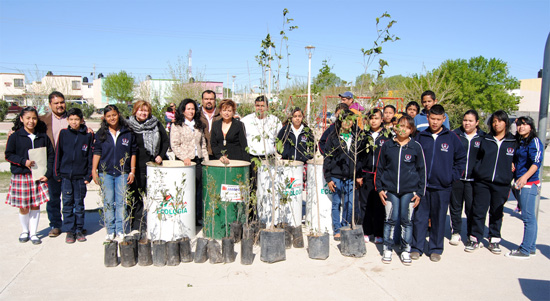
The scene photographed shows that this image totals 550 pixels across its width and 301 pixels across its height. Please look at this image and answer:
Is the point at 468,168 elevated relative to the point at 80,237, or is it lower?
elevated

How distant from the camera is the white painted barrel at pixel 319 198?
18.6 ft

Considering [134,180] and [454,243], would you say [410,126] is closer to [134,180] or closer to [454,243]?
[454,243]

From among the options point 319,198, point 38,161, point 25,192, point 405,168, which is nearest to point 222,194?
point 319,198

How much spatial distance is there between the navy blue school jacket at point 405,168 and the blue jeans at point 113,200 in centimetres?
352

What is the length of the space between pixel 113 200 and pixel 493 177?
5198mm

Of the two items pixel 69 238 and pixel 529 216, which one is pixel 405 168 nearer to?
pixel 529 216

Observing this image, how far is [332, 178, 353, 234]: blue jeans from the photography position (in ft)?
18.0

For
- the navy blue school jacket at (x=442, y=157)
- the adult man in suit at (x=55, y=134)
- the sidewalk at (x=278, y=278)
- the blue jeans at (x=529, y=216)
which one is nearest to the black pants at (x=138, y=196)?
the sidewalk at (x=278, y=278)

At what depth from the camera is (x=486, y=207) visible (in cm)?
532

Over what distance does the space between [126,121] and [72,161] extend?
2.96ft

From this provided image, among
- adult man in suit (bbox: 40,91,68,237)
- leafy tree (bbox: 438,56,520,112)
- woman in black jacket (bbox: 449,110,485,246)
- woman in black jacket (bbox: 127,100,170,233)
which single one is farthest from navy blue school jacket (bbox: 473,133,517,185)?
leafy tree (bbox: 438,56,520,112)

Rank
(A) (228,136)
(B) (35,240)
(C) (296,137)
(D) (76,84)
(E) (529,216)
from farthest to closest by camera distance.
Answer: (D) (76,84), (C) (296,137), (A) (228,136), (B) (35,240), (E) (529,216)

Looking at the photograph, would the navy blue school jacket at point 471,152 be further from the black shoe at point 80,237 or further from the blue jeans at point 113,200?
the black shoe at point 80,237

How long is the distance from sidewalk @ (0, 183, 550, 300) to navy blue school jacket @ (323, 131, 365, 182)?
3.55 ft
